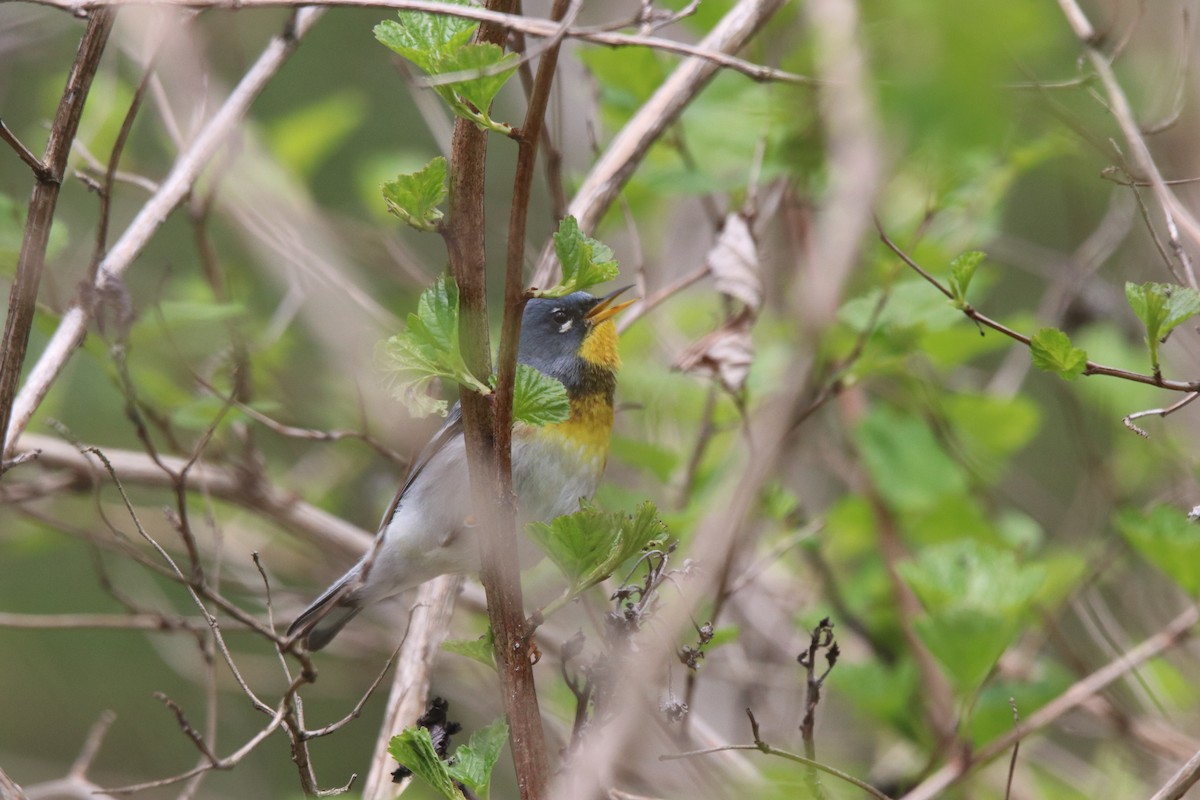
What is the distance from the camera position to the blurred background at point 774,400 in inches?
107

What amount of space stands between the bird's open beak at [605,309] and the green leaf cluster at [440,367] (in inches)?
55.9

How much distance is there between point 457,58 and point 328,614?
7.13 feet

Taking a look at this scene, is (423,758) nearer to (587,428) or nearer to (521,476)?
(521,476)

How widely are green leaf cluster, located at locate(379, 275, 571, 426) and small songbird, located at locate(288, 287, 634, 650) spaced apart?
945 millimetres

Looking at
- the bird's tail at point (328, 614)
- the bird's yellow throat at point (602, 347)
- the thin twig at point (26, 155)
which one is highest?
the thin twig at point (26, 155)

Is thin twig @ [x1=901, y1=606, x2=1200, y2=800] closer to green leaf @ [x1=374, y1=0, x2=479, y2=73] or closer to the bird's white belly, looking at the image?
the bird's white belly

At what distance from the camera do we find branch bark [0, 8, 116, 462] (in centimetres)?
207

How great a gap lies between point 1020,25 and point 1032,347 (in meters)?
1.18

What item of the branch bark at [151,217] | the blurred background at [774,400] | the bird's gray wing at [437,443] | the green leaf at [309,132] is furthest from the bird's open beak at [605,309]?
the green leaf at [309,132]

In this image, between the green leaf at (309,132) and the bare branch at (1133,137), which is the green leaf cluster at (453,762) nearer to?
the bare branch at (1133,137)

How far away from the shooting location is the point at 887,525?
12.5 ft

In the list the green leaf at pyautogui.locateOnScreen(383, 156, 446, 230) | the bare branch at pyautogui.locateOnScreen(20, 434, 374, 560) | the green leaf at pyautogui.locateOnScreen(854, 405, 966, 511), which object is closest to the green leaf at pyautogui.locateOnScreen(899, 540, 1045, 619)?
the green leaf at pyautogui.locateOnScreen(854, 405, 966, 511)

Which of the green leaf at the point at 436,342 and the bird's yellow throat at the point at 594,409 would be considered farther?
the bird's yellow throat at the point at 594,409

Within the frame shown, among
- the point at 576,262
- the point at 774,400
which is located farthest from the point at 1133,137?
the point at 576,262
